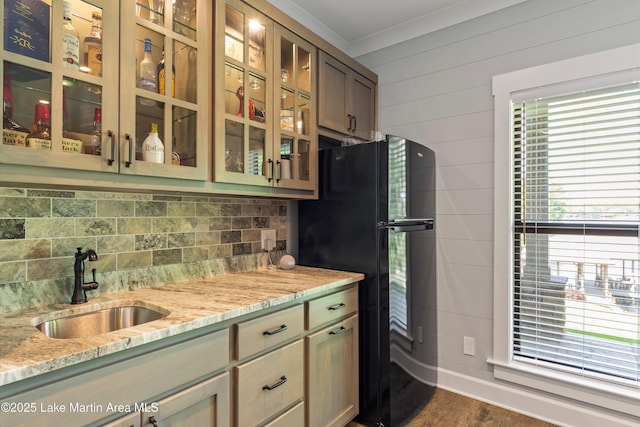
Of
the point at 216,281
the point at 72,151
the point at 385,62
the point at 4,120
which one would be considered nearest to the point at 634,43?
the point at 385,62

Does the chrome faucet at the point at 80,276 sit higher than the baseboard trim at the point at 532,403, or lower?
higher

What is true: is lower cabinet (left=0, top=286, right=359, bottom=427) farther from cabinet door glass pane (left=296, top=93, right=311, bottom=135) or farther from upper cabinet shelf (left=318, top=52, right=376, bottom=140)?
upper cabinet shelf (left=318, top=52, right=376, bottom=140)

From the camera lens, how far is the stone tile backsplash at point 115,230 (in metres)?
1.31

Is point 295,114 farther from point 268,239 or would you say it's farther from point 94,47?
point 94,47

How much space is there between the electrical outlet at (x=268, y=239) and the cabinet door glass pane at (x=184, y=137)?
83cm

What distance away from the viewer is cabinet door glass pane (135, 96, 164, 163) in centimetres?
137

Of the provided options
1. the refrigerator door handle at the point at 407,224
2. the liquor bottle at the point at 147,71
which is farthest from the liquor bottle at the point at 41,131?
the refrigerator door handle at the point at 407,224

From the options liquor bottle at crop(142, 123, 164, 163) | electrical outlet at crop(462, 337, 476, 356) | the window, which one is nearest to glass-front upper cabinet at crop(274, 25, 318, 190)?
liquor bottle at crop(142, 123, 164, 163)

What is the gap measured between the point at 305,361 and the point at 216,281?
2.02 ft

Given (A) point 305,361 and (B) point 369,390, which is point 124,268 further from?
(B) point 369,390

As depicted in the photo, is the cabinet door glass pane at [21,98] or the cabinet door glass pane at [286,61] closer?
the cabinet door glass pane at [21,98]

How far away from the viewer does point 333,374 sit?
6.08ft

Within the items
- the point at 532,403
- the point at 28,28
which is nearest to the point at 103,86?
the point at 28,28

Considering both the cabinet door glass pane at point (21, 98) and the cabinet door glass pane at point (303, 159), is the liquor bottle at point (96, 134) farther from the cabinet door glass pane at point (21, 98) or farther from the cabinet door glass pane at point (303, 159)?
the cabinet door glass pane at point (303, 159)
